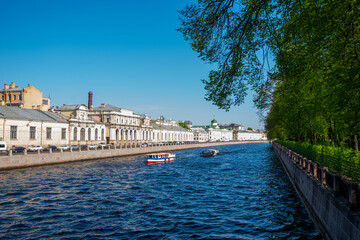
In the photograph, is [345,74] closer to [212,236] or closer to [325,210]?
[325,210]

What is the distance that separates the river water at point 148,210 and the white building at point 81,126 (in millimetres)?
46629

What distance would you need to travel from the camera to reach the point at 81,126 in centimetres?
8056

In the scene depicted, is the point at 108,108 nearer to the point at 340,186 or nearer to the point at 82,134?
the point at 82,134

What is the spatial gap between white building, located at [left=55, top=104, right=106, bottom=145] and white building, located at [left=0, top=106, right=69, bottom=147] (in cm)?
340

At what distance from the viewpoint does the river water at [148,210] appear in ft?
49.6

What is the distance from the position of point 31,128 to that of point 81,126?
20.4 metres

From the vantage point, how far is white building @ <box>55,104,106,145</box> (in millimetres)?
76562

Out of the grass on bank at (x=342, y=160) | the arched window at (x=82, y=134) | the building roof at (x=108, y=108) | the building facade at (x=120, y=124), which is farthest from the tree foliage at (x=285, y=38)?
the building roof at (x=108, y=108)

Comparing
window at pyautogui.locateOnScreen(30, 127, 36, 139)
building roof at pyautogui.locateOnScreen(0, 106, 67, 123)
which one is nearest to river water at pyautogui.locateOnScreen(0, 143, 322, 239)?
building roof at pyautogui.locateOnScreen(0, 106, 67, 123)

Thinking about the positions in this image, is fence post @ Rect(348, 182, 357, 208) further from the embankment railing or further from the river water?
the river water

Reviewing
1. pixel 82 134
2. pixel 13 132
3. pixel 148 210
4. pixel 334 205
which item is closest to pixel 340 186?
pixel 334 205

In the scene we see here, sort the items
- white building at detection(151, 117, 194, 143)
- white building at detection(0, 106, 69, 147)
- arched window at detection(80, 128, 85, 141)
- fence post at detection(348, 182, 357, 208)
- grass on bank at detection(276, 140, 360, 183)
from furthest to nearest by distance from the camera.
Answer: white building at detection(151, 117, 194, 143) → arched window at detection(80, 128, 85, 141) → white building at detection(0, 106, 69, 147) → grass on bank at detection(276, 140, 360, 183) → fence post at detection(348, 182, 357, 208)

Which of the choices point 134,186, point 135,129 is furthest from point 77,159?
point 135,129

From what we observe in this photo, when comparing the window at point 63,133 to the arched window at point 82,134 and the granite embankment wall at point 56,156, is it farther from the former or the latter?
the granite embankment wall at point 56,156
